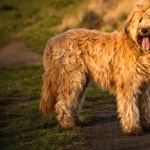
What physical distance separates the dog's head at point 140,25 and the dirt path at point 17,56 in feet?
39.3

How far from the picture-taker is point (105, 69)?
10.1m

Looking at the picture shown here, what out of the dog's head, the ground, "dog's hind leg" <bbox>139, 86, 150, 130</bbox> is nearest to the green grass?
the ground

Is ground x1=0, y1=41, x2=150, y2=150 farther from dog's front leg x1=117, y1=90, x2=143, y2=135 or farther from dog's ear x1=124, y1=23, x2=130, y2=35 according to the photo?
dog's ear x1=124, y1=23, x2=130, y2=35

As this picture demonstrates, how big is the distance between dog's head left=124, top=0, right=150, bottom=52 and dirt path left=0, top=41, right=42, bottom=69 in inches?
472

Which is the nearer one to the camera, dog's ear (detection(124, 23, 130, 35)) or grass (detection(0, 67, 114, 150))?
grass (detection(0, 67, 114, 150))

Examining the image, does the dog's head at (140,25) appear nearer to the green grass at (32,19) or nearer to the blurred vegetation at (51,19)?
the blurred vegetation at (51,19)

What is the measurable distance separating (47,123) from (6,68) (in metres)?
10.5

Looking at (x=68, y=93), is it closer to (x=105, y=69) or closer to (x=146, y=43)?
(x=105, y=69)

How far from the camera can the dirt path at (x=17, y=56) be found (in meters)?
22.3

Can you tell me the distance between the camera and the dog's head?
30.4 ft

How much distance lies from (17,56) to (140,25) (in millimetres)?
15953

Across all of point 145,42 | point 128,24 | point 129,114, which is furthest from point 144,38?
point 129,114

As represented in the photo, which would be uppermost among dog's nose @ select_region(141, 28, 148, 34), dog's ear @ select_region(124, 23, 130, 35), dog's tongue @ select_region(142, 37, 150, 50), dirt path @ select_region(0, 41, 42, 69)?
dog's ear @ select_region(124, 23, 130, 35)

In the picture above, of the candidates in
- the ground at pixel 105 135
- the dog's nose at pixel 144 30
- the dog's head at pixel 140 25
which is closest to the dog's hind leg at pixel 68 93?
the ground at pixel 105 135
